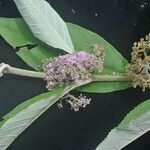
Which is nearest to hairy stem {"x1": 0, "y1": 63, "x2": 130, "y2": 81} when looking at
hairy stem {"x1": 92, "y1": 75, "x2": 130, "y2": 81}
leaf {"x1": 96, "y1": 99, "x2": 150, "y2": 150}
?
hairy stem {"x1": 92, "y1": 75, "x2": 130, "y2": 81}

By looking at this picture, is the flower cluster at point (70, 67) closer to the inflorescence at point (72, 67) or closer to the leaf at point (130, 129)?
the inflorescence at point (72, 67)

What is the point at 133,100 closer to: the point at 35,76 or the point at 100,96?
the point at 100,96

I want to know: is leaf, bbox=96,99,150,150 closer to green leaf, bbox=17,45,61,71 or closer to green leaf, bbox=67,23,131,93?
green leaf, bbox=67,23,131,93

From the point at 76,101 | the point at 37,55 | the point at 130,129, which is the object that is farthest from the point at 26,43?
the point at 130,129

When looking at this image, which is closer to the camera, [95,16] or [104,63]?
[104,63]

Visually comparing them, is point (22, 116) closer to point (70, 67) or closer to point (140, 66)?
point (70, 67)

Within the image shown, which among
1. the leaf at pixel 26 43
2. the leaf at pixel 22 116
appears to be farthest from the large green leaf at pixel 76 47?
the leaf at pixel 22 116

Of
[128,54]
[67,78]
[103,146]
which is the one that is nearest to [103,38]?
[128,54]
